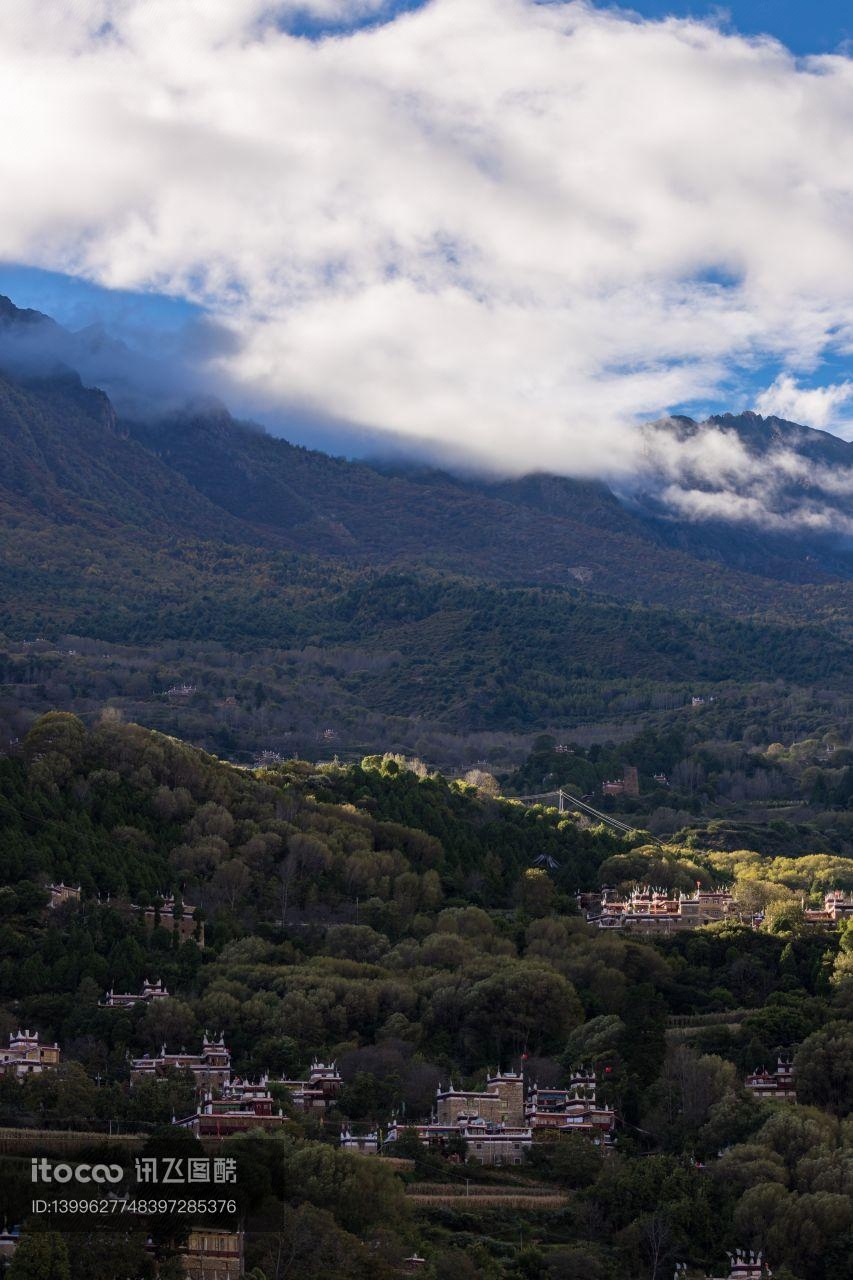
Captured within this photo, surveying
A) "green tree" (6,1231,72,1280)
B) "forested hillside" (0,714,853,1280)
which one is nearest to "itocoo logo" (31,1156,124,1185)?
"forested hillside" (0,714,853,1280)

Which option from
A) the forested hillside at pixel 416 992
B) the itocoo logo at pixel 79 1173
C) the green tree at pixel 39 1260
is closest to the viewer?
the green tree at pixel 39 1260

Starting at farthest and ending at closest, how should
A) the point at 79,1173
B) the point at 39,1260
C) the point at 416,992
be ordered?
the point at 416,992, the point at 79,1173, the point at 39,1260

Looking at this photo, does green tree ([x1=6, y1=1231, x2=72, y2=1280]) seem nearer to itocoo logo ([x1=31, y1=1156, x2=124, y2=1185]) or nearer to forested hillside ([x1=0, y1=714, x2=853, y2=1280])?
forested hillside ([x1=0, y1=714, x2=853, y2=1280])

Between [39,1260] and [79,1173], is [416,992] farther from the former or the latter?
[39,1260]

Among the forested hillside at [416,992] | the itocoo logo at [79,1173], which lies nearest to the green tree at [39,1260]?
the forested hillside at [416,992]

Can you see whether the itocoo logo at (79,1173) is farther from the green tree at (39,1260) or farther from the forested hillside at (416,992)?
the green tree at (39,1260)

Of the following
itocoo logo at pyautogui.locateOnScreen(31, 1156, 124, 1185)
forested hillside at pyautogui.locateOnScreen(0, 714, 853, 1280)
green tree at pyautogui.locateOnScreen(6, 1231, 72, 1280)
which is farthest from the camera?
forested hillside at pyautogui.locateOnScreen(0, 714, 853, 1280)

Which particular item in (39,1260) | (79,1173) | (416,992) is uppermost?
(416,992)

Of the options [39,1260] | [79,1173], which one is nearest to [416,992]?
[79,1173]

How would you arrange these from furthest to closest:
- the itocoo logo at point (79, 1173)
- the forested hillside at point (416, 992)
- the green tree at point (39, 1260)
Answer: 1. the forested hillside at point (416, 992)
2. the itocoo logo at point (79, 1173)
3. the green tree at point (39, 1260)
